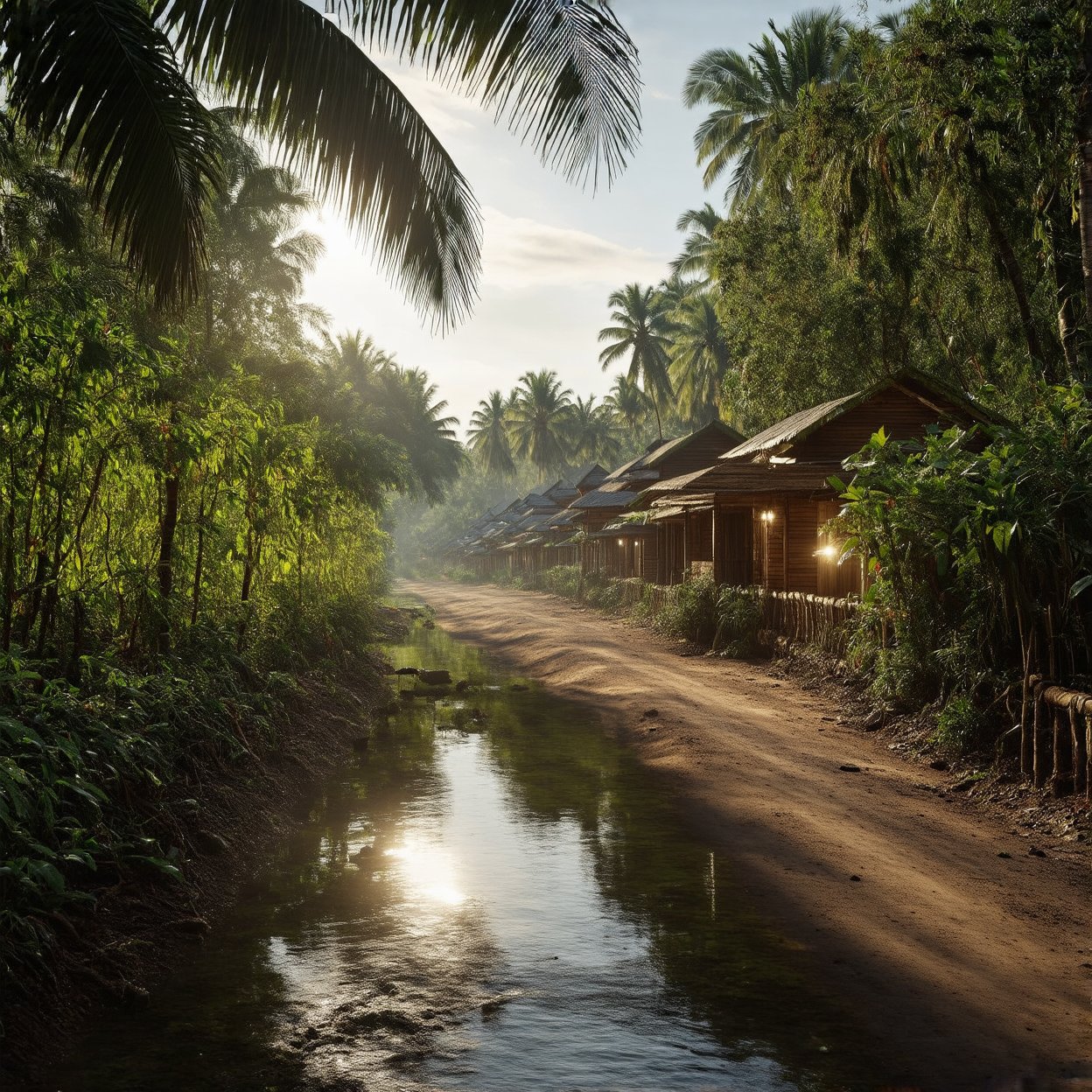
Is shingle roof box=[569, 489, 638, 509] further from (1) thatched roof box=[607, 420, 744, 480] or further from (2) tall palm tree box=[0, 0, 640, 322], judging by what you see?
(2) tall palm tree box=[0, 0, 640, 322]

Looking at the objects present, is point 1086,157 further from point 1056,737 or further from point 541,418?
point 541,418

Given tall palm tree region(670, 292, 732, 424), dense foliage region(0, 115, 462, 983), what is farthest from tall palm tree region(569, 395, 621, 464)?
dense foliage region(0, 115, 462, 983)

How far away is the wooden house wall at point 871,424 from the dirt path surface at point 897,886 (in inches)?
312

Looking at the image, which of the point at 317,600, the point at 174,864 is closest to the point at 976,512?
the point at 174,864

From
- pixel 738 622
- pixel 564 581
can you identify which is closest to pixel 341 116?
pixel 738 622

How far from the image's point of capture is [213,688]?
8930 mm

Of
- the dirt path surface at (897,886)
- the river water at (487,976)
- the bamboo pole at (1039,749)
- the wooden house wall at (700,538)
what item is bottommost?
the river water at (487,976)

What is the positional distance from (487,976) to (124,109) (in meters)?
4.61

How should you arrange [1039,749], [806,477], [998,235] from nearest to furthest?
[1039,749]
[998,235]
[806,477]

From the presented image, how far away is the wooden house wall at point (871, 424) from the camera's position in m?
20.1

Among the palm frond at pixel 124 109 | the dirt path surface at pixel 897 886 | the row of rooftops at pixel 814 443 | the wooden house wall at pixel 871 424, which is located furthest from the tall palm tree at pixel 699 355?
the palm frond at pixel 124 109

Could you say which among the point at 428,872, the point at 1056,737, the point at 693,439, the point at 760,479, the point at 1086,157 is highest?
the point at 693,439

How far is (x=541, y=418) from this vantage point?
84812 mm

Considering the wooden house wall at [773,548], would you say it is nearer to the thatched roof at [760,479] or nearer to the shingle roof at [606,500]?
the thatched roof at [760,479]
